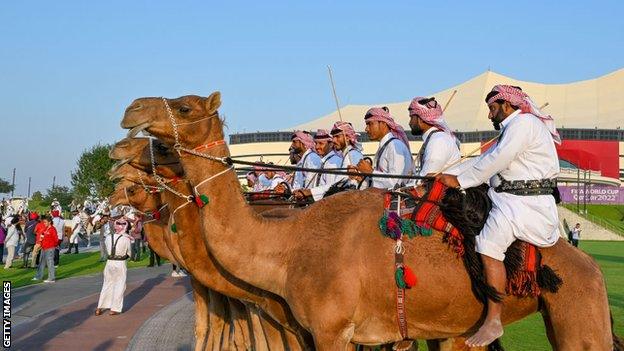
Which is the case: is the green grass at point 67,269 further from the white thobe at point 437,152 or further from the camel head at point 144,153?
the white thobe at point 437,152

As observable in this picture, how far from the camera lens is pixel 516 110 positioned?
7.55 metres

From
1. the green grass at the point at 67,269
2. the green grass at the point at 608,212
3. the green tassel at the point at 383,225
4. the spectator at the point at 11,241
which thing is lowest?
the green grass at the point at 608,212

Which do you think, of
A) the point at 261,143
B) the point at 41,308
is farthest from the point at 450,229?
the point at 261,143

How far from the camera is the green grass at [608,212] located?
82194mm

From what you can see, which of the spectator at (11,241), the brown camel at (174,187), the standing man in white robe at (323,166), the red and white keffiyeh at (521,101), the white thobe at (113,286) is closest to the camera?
the red and white keffiyeh at (521,101)

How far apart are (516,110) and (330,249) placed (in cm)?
195

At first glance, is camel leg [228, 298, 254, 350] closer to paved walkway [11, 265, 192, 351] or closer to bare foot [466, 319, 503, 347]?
paved walkway [11, 265, 192, 351]

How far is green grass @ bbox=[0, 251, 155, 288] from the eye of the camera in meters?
30.5

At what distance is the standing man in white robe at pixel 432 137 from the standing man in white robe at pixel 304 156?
4.91m

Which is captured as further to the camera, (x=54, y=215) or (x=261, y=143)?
(x=261, y=143)

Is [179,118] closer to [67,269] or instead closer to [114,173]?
[114,173]

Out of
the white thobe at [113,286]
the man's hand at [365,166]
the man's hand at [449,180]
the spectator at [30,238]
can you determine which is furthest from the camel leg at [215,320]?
the spectator at [30,238]

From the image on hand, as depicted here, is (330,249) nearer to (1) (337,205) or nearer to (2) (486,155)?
(1) (337,205)

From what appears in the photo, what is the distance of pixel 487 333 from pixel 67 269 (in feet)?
99.6
